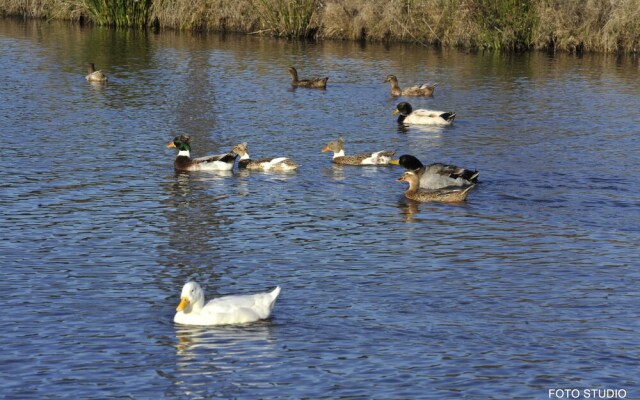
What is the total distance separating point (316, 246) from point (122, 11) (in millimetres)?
33657

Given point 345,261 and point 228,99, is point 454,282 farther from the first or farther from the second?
point 228,99

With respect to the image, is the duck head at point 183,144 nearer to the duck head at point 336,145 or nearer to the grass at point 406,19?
the duck head at point 336,145

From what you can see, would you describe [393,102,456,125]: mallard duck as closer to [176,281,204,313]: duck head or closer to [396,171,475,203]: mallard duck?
[396,171,475,203]: mallard duck

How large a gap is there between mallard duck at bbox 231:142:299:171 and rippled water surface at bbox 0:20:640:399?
228mm

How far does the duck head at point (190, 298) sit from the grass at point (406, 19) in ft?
99.0

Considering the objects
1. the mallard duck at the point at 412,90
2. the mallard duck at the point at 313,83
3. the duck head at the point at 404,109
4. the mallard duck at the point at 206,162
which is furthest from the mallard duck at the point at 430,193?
the mallard duck at the point at 313,83

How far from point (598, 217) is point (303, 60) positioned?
71.7ft

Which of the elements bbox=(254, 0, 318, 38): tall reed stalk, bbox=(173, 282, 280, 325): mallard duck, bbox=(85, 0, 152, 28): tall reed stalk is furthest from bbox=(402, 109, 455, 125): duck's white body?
bbox=(85, 0, 152, 28): tall reed stalk

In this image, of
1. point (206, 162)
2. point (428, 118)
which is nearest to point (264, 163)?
point (206, 162)

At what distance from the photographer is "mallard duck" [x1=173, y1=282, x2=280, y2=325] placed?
13.1 metres

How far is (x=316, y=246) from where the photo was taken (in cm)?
1661

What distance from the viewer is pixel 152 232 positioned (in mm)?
17250

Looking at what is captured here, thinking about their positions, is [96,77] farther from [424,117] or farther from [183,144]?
[183,144]

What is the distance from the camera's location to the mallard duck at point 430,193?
19.6 metres
